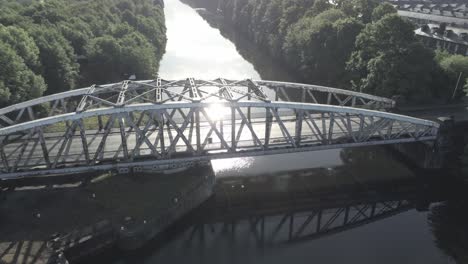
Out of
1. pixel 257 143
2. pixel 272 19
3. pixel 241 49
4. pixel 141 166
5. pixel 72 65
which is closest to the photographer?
pixel 141 166

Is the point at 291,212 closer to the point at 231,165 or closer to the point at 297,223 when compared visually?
the point at 297,223

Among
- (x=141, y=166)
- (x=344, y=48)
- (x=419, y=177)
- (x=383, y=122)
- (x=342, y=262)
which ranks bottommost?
(x=342, y=262)

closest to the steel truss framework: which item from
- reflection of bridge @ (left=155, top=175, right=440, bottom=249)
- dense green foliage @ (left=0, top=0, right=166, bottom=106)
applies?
reflection of bridge @ (left=155, top=175, right=440, bottom=249)

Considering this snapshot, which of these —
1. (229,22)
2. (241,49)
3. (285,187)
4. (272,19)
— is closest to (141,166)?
(285,187)

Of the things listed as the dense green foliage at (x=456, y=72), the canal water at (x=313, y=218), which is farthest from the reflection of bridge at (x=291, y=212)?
the dense green foliage at (x=456, y=72)

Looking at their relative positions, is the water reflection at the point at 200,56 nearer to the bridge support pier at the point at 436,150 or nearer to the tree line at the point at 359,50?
the tree line at the point at 359,50

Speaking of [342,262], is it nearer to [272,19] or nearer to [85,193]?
[85,193]
